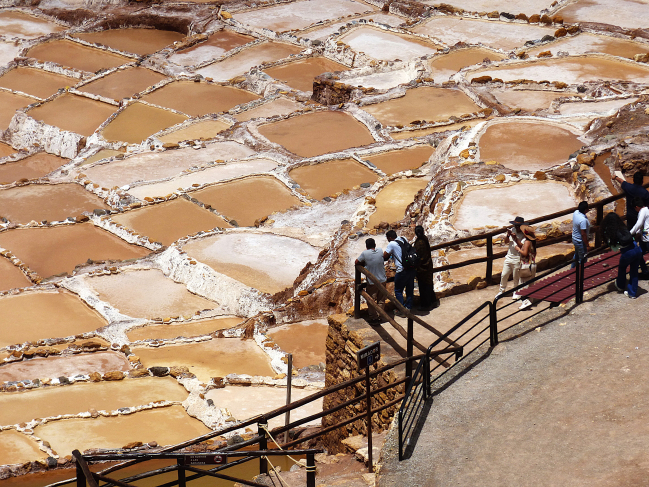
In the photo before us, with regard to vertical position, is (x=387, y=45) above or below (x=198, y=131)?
above

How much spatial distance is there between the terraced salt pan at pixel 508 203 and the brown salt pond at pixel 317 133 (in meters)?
12.0

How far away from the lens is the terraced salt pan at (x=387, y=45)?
1746 inches

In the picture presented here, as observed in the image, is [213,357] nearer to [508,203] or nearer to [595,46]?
[508,203]

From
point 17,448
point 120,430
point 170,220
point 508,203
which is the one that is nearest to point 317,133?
point 170,220

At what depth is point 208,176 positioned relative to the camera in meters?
34.0

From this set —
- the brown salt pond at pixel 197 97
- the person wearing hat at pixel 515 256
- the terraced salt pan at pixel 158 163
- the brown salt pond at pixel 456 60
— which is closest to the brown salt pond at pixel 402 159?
the terraced salt pan at pixel 158 163

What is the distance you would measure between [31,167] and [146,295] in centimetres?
1658

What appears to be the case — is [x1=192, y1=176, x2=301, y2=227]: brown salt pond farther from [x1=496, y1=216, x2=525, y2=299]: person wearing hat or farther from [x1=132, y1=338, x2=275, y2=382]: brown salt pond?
[x1=496, y1=216, x2=525, y2=299]: person wearing hat

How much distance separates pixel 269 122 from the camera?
128ft

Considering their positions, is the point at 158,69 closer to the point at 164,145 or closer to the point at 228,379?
the point at 164,145

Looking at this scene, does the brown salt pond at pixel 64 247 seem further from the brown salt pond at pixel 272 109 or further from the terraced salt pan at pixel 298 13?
the terraced salt pan at pixel 298 13

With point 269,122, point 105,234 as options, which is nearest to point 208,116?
point 269,122

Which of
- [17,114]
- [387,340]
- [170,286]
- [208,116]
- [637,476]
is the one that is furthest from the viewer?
[17,114]

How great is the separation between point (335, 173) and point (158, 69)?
16.8 metres
